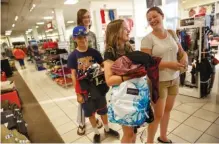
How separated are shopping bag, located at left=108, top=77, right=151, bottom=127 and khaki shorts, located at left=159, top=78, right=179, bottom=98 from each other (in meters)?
0.42

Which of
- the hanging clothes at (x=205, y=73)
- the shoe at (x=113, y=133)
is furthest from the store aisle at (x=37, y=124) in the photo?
the hanging clothes at (x=205, y=73)

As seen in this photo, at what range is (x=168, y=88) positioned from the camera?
61.9 inches

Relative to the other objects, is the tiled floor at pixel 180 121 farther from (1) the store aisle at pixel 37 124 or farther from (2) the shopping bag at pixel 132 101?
(2) the shopping bag at pixel 132 101

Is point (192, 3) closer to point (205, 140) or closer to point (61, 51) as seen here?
point (61, 51)

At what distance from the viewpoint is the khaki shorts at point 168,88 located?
4.85 ft

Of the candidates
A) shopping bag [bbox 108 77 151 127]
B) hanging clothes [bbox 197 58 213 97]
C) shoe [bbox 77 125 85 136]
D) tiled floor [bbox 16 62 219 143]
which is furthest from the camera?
hanging clothes [bbox 197 58 213 97]

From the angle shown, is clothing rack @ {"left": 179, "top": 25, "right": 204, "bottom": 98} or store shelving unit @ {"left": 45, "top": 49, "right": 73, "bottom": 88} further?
store shelving unit @ {"left": 45, "top": 49, "right": 73, "bottom": 88}

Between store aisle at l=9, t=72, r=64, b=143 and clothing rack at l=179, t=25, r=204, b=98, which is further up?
clothing rack at l=179, t=25, r=204, b=98

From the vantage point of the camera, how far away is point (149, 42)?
54.9 inches

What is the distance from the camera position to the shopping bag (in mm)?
1065

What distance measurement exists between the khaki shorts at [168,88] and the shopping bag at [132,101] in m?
0.42

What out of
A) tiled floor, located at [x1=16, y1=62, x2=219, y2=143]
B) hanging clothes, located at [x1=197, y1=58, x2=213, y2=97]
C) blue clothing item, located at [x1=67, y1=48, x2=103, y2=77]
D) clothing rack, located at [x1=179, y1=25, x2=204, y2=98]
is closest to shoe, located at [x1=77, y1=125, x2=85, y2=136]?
tiled floor, located at [x1=16, y1=62, x2=219, y2=143]

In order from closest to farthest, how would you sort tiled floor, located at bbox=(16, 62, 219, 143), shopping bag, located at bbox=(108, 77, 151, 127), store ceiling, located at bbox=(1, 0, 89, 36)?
1. shopping bag, located at bbox=(108, 77, 151, 127)
2. tiled floor, located at bbox=(16, 62, 219, 143)
3. store ceiling, located at bbox=(1, 0, 89, 36)

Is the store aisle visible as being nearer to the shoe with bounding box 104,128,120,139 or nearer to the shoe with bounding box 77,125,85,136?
the shoe with bounding box 77,125,85,136
